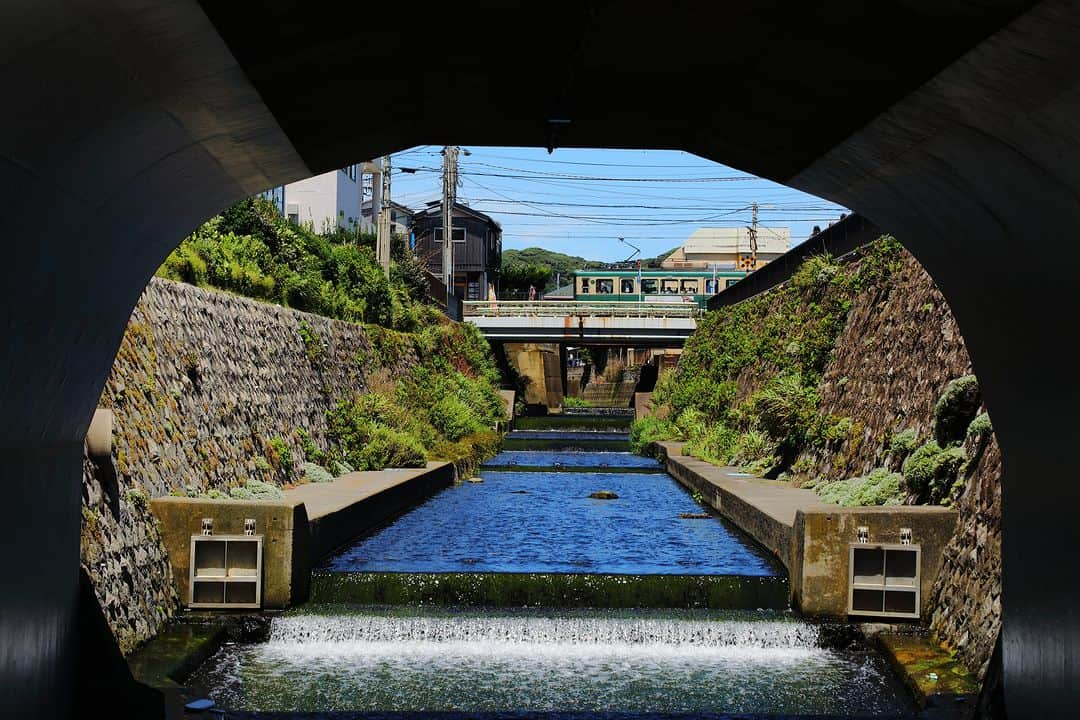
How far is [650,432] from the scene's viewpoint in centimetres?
4188

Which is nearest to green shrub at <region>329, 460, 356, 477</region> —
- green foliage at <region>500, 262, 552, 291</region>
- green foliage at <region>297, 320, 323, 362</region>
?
green foliage at <region>297, 320, 323, 362</region>

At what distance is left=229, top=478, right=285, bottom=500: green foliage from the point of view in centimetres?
1708

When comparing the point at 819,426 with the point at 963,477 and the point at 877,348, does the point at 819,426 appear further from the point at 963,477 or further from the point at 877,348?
the point at 963,477

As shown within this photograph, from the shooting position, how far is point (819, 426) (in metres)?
22.4

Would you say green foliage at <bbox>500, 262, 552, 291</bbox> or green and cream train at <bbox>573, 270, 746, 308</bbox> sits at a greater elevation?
→ green foliage at <bbox>500, 262, 552, 291</bbox>

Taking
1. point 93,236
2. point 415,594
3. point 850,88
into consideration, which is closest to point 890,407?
point 415,594

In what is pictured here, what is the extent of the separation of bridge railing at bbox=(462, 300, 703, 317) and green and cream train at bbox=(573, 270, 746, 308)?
483 inches

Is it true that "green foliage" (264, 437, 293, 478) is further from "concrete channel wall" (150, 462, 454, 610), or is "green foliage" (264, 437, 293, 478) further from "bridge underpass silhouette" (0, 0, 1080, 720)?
"bridge underpass silhouette" (0, 0, 1080, 720)

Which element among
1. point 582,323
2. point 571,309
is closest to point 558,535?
point 582,323

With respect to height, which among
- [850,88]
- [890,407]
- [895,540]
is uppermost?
[850,88]

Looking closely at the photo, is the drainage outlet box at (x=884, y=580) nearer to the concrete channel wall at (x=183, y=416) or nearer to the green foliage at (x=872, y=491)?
the green foliage at (x=872, y=491)

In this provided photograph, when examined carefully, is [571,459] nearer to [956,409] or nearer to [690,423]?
[690,423]

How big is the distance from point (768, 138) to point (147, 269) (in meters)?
4.60
